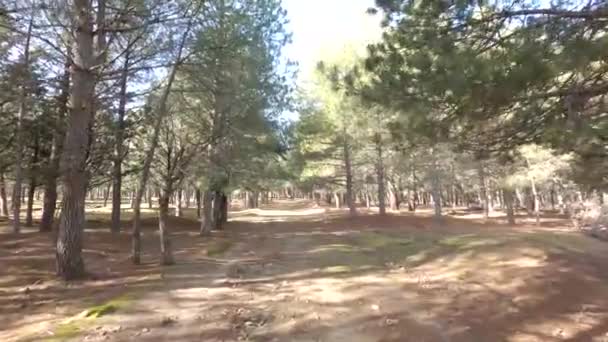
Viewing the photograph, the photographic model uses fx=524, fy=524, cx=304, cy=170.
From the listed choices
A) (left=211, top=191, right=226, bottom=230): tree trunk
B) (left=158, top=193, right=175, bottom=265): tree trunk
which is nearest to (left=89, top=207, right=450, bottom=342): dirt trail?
(left=158, top=193, right=175, bottom=265): tree trunk

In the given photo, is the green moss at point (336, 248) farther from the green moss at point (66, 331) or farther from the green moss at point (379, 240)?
the green moss at point (66, 331)

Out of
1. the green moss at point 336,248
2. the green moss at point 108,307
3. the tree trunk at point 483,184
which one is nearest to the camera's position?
the green moss at point 108,307

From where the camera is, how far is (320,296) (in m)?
8.65

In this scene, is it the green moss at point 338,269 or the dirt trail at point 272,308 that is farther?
the green moss at point 338,269

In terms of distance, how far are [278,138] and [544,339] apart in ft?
57.8

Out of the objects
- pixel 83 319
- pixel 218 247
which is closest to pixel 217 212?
pixel 218 247

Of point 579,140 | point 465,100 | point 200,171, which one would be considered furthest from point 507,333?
point 200,171

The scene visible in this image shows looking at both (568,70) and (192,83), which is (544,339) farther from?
(192,83)

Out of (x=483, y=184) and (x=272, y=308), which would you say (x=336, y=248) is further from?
(x=483, y=184)

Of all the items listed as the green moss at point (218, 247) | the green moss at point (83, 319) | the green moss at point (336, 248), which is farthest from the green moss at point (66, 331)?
the green moss at point (336, 248)

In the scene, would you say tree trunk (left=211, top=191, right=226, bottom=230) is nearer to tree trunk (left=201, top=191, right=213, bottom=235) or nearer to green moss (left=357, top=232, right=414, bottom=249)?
tree trunk (left=201, top=191, right=213, bottom=235)

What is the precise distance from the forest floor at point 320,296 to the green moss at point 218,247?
297 millimetres

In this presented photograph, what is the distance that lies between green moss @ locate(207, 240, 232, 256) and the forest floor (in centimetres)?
30

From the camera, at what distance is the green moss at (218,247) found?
14.3 metres
